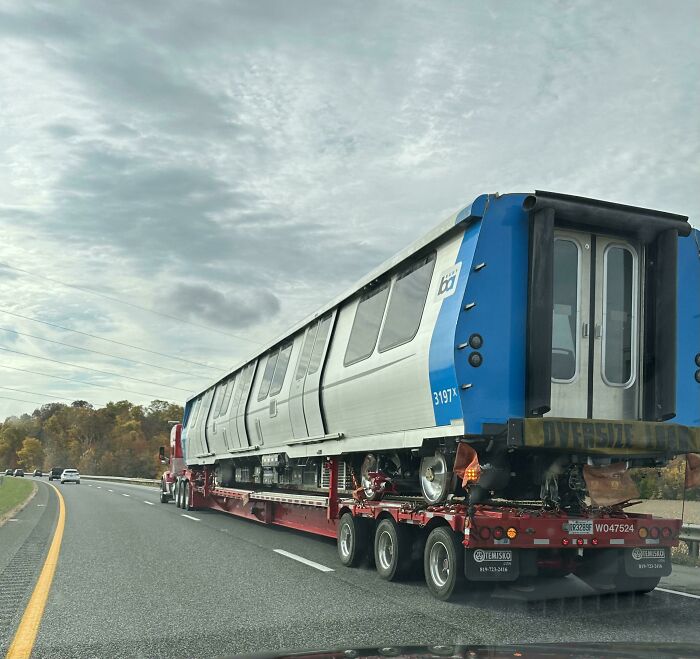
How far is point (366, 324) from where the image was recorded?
9922mm

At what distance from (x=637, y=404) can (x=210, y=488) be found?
16.0m

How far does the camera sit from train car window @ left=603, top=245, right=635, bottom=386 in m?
7.88

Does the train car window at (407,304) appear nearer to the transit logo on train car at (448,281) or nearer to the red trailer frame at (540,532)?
the transit logo on train car at (448,281)

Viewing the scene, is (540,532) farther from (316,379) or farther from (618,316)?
(316,379)

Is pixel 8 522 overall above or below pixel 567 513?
below

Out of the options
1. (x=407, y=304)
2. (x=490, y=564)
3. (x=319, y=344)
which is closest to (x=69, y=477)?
(x=319, y=344)

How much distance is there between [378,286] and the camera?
9.87 m

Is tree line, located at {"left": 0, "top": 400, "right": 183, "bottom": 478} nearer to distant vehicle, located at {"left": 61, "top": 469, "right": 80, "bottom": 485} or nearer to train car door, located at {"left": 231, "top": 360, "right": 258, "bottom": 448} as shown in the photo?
distant vehicle, located at {"left": 61, "top": 469, "right": 80, "bottom": 485}

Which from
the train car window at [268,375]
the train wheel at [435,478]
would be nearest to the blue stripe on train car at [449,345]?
the train wheel at [435,478]

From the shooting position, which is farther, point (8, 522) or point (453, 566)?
point (8, 522)

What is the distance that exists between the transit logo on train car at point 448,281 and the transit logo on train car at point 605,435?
1431 millimetres

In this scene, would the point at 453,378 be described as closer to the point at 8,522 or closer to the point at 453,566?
the point at 453,566

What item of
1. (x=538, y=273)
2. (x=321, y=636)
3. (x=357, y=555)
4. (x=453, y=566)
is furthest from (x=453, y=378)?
(x=357, y=555)

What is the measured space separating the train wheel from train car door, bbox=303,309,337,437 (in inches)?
117
